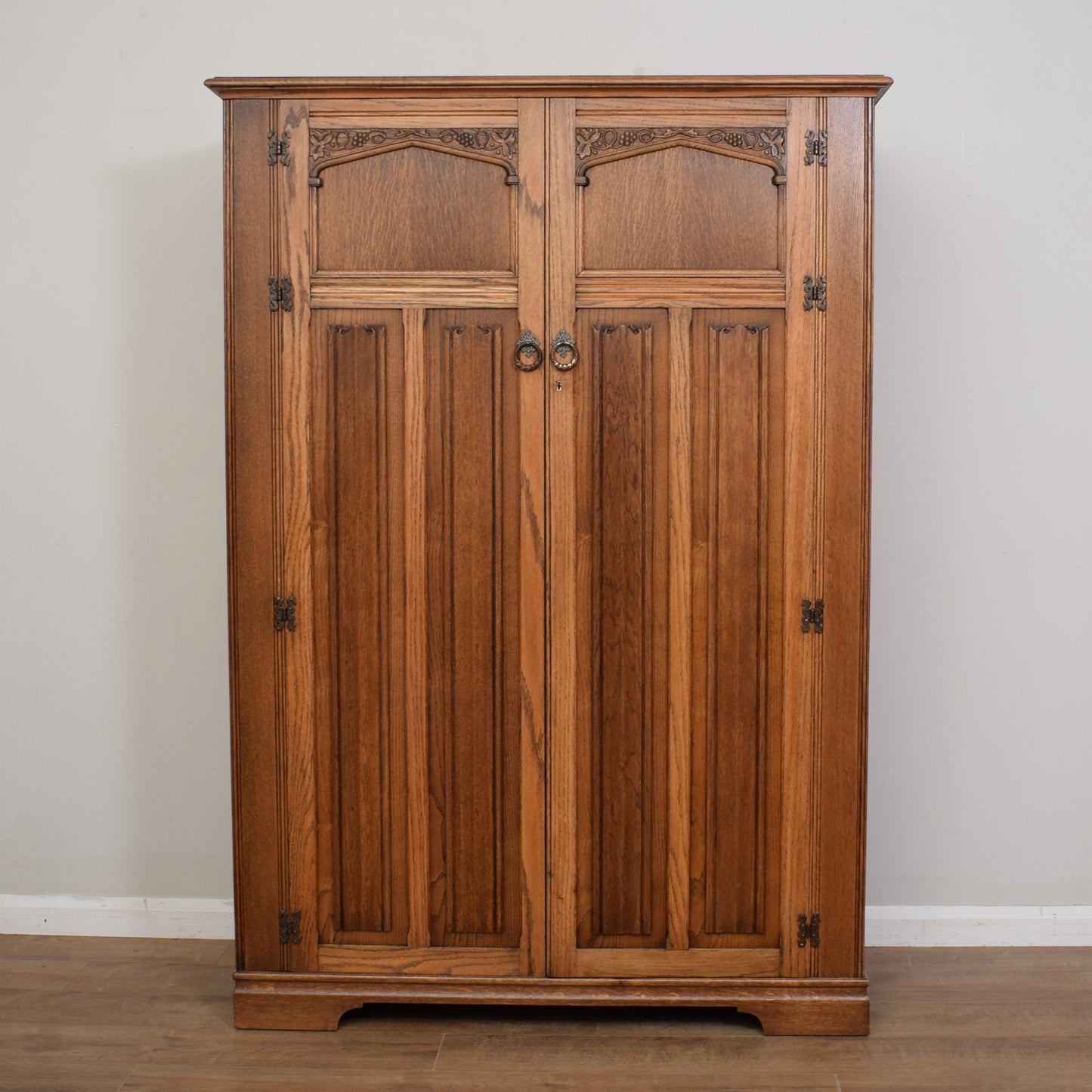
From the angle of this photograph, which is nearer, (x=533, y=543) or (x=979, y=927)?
(x=533, y=543)

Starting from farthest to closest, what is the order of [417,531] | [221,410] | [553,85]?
[221,410], [417,531], [553,85]

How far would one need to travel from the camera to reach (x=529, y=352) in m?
2.20

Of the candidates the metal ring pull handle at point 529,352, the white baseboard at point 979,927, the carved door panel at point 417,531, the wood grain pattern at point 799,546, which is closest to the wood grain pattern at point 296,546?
the carved door panel at point 417,531

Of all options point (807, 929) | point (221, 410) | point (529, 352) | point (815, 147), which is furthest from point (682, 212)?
point (807, 929)

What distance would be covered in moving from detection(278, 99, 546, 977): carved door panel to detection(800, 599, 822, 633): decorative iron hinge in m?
0.57

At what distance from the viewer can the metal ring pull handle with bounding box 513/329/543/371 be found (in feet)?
7.20

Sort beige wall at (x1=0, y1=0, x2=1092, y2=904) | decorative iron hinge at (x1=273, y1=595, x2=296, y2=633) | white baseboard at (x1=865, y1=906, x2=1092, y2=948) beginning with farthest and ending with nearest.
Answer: white baseboard at (x1=865, y1=906, x2=1092, y2=948)
beige wall at (x1=0, y1=0, x2=1092, y2=904)
decorative iron hinge at (x1=273, y1=595, x2=296, y2=633)

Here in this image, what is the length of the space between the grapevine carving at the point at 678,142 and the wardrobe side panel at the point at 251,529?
0.68 meters

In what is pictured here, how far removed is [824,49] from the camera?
2.67 metres

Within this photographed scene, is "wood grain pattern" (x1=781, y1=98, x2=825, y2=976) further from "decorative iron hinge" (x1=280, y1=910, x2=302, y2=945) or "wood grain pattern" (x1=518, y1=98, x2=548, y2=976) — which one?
"decorative iron hinge" (x1=280, y1=910, x2=302, y2=945)

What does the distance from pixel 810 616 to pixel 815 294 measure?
0.70 meters

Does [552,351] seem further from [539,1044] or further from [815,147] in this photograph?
[539,1044]

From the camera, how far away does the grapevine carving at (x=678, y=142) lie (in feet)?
7.12

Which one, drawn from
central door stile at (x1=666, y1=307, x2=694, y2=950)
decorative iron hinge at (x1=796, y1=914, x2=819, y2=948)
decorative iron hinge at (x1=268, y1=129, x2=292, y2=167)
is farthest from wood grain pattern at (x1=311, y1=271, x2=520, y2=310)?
decorative iron hinge at (x1=796, y1=914, x2=819, y2=948)
